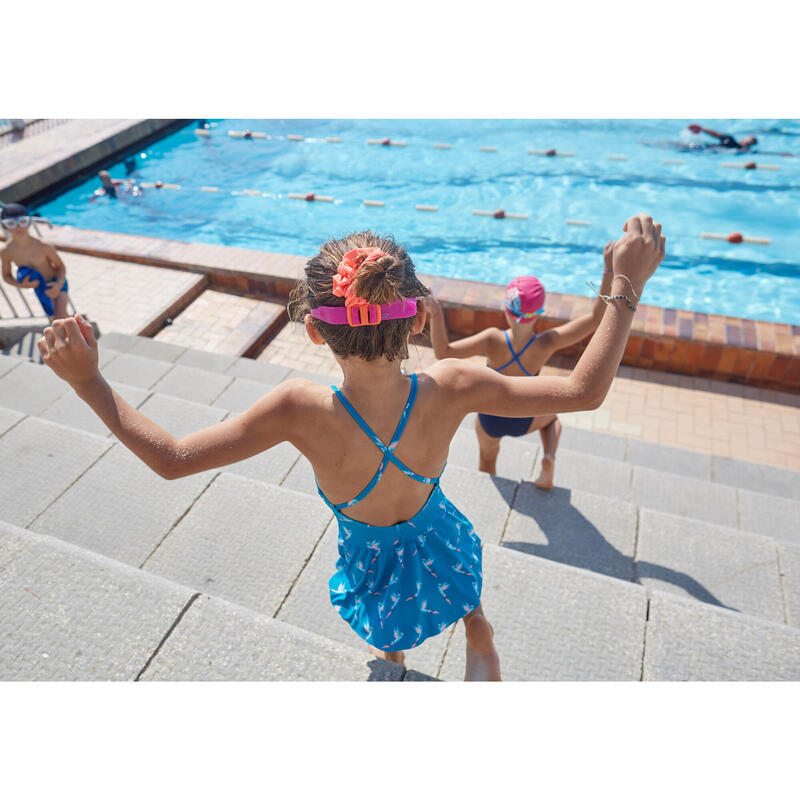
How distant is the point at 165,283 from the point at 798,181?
1307 centimetres

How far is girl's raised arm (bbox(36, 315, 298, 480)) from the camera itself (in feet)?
5.16

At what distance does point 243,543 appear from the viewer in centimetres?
302

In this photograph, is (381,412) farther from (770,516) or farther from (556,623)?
(770,516)

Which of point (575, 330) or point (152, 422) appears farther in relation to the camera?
point (575, 330)

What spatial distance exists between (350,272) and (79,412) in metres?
3.97

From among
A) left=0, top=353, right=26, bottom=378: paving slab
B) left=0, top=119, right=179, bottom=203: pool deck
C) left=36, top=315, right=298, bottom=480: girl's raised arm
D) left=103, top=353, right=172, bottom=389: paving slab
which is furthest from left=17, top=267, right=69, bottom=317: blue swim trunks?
left=0, top=119, right=179, bottom=203: pool deck

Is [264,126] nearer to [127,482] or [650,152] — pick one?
[650,152]

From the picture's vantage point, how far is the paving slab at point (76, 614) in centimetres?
213

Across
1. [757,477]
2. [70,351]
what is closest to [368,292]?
[70,351]

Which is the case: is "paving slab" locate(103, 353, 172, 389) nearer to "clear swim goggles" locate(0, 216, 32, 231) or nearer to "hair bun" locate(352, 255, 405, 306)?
"clear swim goggles" locate(0, 216, 32, 231)

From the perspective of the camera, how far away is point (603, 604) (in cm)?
268

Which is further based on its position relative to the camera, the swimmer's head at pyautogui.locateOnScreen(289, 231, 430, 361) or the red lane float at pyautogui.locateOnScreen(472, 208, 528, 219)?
the red lane float at pyautogui.locateOnScreen(472, 208, 528, 219)

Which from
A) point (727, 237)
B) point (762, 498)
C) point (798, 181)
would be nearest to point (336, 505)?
point (762, 498)

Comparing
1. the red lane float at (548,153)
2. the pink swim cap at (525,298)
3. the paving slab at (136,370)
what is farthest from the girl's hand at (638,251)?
the red lane float at (548,153)
